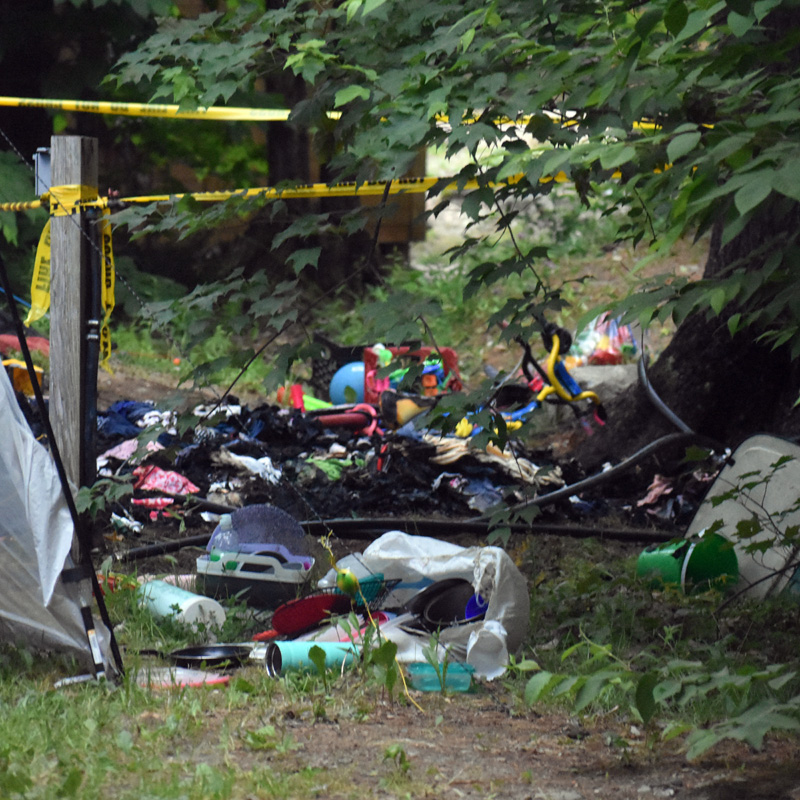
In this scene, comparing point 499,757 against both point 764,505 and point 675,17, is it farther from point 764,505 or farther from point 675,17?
point 764,505

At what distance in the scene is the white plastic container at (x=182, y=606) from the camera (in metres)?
3.51

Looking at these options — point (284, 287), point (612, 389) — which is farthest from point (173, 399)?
point (612, 389)

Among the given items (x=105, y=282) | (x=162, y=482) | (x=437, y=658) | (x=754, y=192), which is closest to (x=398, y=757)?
(x=437, y=658)

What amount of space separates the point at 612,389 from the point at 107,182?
707 centimetres

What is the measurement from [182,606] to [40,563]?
708mm

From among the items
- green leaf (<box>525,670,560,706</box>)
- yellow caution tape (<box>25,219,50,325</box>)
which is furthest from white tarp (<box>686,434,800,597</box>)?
yellow caution tape (<box>25,219,50,325</box>)

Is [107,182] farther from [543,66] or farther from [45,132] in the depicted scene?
[543,66]

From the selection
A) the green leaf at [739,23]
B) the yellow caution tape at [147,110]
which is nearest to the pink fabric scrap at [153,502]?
the yellow caution tape at [147,110]

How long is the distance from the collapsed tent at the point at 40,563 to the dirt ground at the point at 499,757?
55 centimetres

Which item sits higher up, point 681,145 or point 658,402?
point 681,145

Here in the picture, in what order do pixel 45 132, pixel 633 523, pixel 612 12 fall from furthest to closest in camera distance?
pixel 45 132, pixel 633 523, pixel 612 12

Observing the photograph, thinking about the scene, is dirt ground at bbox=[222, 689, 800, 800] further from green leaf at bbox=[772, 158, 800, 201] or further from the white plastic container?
green leaf at bbox=[772, 158, 800, 201]

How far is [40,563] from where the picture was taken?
2920 mm

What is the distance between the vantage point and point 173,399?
3.63 m
